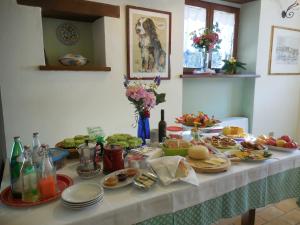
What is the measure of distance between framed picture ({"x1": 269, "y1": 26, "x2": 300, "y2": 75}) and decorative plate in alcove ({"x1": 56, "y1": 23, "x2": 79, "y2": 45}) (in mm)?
2569

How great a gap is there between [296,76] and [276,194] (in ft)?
9.33

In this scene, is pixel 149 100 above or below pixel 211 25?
below

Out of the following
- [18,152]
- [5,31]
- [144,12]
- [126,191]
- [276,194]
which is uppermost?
[144,12]

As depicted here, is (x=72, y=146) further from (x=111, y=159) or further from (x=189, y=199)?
(x=189, y=199)

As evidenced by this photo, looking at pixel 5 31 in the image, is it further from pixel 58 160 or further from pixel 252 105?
pixel 252 105

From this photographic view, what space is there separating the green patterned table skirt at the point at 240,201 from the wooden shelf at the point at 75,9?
178 centimetres

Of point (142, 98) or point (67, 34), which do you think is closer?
point (142, 98)

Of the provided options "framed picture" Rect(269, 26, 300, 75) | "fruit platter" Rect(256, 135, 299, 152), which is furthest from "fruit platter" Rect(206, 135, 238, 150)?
"framed picture" Rect(269, 26, 300, 75)

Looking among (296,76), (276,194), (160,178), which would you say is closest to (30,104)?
(160,178)

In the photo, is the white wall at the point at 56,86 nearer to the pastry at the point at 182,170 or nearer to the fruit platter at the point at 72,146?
the fruit platter at the point at 72,146

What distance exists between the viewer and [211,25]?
10.1 feet

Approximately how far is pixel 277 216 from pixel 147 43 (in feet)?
6.61

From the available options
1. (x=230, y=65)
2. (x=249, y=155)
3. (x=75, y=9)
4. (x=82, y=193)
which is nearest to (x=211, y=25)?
(x=230, y=65)

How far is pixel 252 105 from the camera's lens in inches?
128
